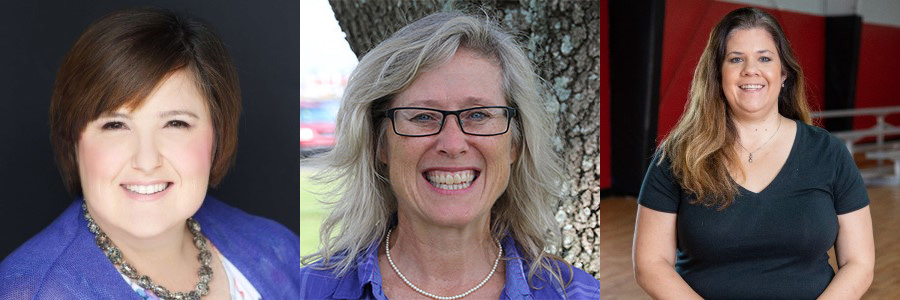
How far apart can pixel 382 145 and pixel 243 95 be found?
0.35 m

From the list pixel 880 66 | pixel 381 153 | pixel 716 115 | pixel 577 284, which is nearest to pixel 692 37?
pixel 716 115

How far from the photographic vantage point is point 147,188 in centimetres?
165

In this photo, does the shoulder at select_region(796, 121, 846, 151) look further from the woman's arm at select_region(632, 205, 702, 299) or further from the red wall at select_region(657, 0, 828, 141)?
the woman's arm at select_region(632, 205, 702, 299)

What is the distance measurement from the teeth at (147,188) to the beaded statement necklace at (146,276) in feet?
0.33

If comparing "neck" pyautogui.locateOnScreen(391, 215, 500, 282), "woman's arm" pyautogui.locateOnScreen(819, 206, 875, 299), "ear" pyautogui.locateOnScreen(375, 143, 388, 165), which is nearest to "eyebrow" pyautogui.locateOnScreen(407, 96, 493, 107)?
"ear" pyautogui.locateOnScreen(375, 143, 388, 165)

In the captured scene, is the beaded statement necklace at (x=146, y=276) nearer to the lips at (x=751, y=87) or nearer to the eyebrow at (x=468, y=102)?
the eyebrow at (x=468, y=102)

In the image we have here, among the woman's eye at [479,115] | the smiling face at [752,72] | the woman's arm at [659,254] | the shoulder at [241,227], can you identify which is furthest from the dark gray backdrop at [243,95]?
the smiling face at [752,72]

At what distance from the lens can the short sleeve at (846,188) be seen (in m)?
2.03

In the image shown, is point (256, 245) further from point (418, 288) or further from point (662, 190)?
point (662, 190)

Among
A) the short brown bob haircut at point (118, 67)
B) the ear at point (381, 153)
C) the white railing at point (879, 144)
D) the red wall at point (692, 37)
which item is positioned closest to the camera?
the short brown bob haircut at point (118, 67)

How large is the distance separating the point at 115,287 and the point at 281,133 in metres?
0.52

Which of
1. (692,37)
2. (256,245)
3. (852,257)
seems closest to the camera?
(256,245)

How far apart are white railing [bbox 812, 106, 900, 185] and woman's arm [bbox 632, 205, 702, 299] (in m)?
3.40

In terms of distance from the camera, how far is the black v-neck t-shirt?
2029mm
